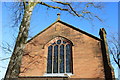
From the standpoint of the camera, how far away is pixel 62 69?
587 inches

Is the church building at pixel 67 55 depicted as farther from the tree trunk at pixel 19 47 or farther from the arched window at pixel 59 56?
the tree trunk at pixel 19 47

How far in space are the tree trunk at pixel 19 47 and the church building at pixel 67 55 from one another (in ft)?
25.8

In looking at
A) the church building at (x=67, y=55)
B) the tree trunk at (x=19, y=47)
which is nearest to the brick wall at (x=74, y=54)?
the church building at (x=67, y=55)

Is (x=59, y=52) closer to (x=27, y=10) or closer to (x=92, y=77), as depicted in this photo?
(x=92, y=77)

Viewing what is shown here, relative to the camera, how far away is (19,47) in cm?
523

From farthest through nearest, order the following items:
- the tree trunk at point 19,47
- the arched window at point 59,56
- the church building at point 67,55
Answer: the arched window at point 59,56, the church building at point 67,55, the tree trunk at point 19,47

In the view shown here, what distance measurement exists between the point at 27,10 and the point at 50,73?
32.9 ft

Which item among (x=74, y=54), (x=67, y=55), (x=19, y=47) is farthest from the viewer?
(x=67, y=55)

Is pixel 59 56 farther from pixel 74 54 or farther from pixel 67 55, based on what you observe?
pixel 74 54

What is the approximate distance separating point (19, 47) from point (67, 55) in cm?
1075

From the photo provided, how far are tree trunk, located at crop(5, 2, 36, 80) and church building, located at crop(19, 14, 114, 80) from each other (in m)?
7.86

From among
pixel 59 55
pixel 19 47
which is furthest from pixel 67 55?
pixel 19 47

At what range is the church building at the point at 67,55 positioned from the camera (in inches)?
550

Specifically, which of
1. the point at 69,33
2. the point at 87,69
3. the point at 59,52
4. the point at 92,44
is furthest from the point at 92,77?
the point at 69,33
